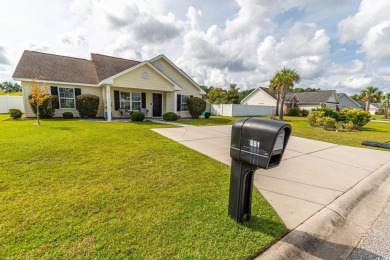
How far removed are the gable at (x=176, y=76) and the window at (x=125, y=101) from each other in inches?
153

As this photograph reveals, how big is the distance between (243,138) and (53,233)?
2.32m

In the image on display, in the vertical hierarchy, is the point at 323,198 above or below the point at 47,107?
below

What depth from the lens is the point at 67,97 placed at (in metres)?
13.5

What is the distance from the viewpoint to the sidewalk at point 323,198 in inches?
85.4

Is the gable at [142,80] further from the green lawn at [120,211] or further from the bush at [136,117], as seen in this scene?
the green lawn at [120,211]

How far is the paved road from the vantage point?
6.75ft

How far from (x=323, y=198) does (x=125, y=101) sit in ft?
46.8

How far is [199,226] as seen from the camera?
A: 2314 millimetres

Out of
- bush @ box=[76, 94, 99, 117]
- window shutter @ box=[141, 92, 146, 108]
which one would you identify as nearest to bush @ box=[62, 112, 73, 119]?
bush @ box=[76, 94, 99, 117]

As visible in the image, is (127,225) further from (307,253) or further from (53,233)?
(307,253)

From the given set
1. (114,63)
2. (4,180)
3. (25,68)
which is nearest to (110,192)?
(4,180)

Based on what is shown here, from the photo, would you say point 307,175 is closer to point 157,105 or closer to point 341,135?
point 341,135

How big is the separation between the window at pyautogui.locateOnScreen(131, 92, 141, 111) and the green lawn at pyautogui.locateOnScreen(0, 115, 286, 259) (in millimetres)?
10863

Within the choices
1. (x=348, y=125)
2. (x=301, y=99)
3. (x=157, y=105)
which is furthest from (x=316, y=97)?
(x=157, y=105)
